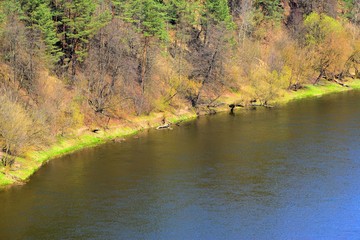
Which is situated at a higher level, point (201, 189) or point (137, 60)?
point (137, 60)

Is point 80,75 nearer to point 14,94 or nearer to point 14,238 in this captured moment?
point 14,94

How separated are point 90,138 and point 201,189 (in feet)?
76.2

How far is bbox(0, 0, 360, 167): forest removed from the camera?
65.9 metres

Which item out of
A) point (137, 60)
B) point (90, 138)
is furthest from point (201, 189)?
point (137, 60)

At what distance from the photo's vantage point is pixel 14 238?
40.1 m

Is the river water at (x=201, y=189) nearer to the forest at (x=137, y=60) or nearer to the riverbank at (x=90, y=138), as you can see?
the riverbank at (x=90, y=138)

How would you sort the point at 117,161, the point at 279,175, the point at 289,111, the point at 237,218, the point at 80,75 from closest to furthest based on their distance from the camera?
the point at 237,218 < the point at 279,175 < the point at 117,161 < the point at 80,75 < the point at 289,111

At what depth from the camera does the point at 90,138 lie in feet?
226

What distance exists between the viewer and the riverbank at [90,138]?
53.5m

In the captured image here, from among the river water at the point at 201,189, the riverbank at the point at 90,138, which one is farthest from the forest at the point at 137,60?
the river water at the point at 201,189

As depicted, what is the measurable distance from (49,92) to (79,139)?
705cm

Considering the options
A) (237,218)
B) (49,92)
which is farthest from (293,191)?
(49,92)

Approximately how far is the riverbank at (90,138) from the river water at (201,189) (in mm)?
1491

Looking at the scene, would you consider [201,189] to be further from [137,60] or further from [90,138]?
[137,60]
